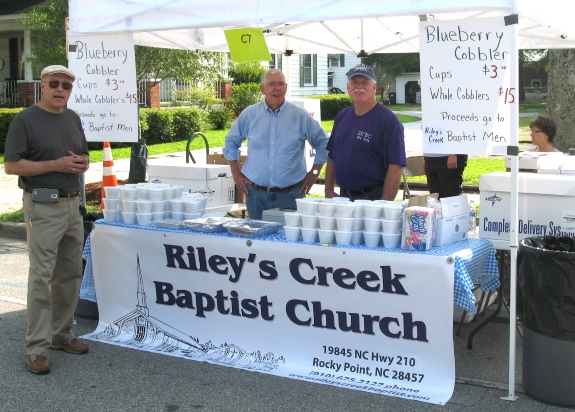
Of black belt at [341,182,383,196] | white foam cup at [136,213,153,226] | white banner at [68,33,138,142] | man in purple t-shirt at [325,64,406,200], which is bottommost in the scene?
white foam cup at [136,213,153,226]

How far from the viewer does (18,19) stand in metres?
19.8

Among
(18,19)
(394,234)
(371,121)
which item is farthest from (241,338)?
(18,19)

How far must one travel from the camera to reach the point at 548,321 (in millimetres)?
4016

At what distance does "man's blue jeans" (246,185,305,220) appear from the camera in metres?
5.99

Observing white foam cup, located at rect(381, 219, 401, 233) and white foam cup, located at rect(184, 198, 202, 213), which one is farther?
white foam cup, located at rect(184, 198, 202, 213)

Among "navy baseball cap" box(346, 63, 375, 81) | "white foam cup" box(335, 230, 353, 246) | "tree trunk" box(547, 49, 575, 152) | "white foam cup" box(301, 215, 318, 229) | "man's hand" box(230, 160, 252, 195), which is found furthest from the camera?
"tree trunk" box(547, 49, 575, 152)

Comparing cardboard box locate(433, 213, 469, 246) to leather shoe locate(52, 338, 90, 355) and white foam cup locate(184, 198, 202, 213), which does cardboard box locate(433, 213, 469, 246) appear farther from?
leather shoe locate(52, 338, 90, 355)

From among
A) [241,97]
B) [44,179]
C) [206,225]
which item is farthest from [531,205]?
[241,97]

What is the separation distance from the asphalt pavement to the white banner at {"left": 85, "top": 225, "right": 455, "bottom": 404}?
120mm

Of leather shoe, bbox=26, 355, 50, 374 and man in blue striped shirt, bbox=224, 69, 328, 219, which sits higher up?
man in blue striped shirt, bbox=224, 69, 328, 219

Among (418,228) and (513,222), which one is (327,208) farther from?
(513,222)

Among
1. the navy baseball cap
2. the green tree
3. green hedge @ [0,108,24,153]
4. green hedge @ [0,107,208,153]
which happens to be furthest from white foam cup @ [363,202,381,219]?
green hedge @ [0,108,24,153]

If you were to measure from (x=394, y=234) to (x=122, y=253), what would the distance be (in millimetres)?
2132

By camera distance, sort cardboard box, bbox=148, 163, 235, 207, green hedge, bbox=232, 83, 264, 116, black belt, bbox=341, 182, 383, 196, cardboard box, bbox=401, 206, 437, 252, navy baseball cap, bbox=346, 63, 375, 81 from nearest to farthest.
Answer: cardboard box, bbox=401, 206, 437, 252 → navy baseball cap, bbox=346, 63, 375, 81 → black belt, bbox=341, 182, 383, 196 → cardboard box, bbox=148, 163, 235, 207 → green hedge, bbox=232, 83, 264, 116
